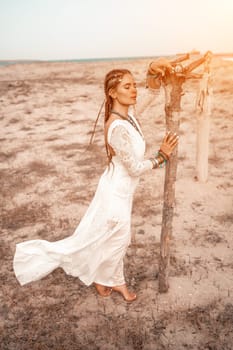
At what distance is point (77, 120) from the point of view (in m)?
13.7

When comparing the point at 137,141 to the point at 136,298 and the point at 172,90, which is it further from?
the point at 136,298

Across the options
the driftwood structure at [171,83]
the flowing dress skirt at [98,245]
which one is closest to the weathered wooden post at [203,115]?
the driftwood structure at [171,83]

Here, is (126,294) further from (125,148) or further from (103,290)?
(125,148)

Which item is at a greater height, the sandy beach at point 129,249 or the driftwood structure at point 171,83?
the driftwood structure at point 171,83

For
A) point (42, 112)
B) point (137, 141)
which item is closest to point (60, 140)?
point (42, 112)

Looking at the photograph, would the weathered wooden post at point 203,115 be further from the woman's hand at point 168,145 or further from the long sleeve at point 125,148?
the long sleeve at point 125,148

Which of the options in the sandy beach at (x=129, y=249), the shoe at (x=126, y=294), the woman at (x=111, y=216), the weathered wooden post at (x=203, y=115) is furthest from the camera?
the shoe at (x=126, y=294)

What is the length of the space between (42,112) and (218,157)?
9.10m

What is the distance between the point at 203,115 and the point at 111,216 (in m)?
1.97

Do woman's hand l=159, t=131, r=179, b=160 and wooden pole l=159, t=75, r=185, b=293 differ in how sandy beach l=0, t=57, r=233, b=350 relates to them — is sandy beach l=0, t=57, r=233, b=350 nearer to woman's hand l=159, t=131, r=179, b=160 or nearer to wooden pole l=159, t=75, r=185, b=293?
wooden pole l=159, t=75, r=185, b=293

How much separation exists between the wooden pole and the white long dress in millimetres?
312

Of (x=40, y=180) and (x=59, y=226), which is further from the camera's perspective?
(x=40, y=180)

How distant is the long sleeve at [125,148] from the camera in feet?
10.6

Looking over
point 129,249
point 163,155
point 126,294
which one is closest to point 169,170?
point 163,155
